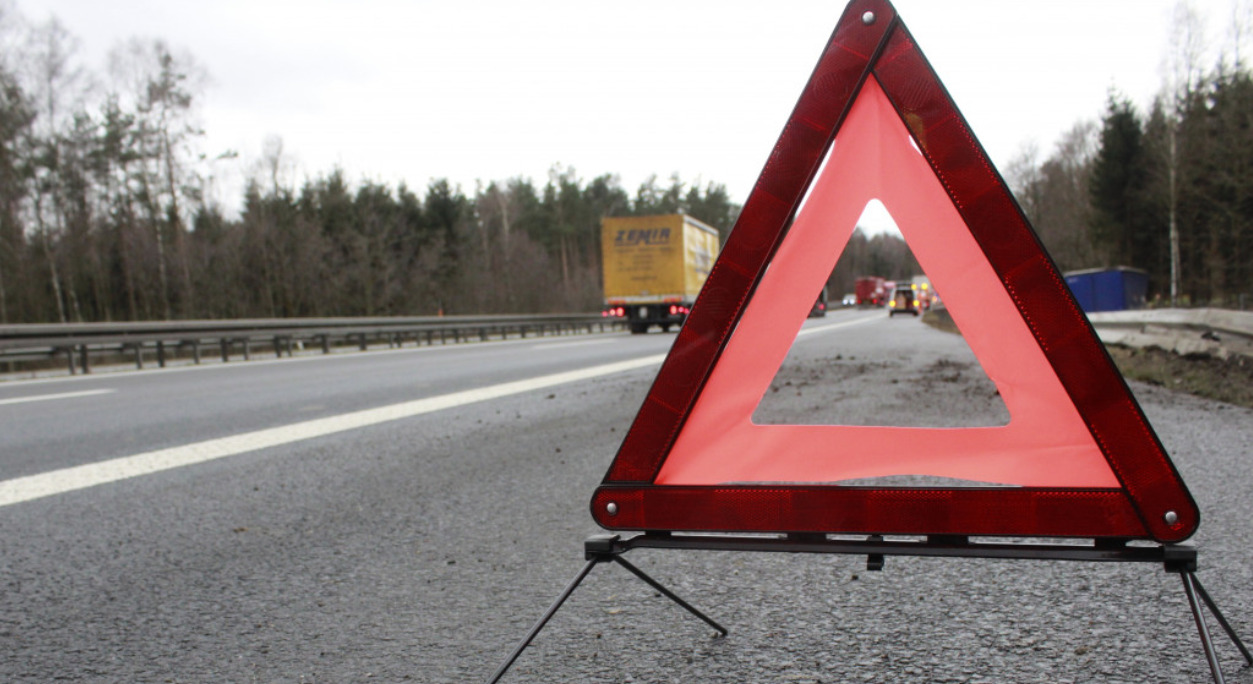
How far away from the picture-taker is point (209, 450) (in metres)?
5.47

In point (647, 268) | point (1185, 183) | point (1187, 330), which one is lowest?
point (1187, 330)

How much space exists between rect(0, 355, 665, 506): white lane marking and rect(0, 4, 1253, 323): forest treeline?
2783 centimetres

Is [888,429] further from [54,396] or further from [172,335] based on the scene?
[172,335]

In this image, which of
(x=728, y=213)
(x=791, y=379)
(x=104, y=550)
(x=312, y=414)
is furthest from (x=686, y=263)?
(x=728, y=213)

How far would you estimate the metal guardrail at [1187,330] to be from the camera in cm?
755

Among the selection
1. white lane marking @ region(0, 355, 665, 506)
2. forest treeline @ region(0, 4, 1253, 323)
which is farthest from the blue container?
white lane marking @ region(0, 355, 665, 506)

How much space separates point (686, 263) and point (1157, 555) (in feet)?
99.4

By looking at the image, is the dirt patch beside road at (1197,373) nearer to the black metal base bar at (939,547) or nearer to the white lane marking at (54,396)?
the black metal base bar at (939,547)

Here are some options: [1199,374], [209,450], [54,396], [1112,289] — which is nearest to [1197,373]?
[1199,374]

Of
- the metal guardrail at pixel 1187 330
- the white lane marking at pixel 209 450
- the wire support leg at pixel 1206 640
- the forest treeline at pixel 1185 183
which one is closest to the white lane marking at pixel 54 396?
the white lane marking at pixel 209 450

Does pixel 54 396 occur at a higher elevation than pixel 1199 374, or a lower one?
higher

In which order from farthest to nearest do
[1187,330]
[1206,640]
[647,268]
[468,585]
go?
[647,268], [1187,330], [468,585], [1206,640]

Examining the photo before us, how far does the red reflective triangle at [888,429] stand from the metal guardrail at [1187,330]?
664 centimetres

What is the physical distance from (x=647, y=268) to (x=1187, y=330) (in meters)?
23.4
